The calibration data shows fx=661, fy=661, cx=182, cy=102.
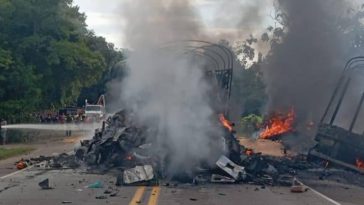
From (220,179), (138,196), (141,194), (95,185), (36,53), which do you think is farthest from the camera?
(36,53)

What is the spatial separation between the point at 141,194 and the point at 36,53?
23707mm

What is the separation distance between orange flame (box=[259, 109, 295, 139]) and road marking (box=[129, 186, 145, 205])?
18096 mm

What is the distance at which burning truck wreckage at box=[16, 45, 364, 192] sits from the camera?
17375 mm

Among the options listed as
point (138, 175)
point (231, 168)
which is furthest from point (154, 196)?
point (231, 168)

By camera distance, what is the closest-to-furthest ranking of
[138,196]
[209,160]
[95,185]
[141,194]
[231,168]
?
[138,196] < [141,194] < [95,185] < [231,168] < [209,160]

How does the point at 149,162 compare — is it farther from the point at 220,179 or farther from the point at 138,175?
the point at 220,179

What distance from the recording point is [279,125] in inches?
1323

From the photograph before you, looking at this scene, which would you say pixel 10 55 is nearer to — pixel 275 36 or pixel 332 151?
pixel 275 36

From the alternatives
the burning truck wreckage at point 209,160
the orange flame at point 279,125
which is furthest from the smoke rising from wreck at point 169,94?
the orange flame at point 279,125

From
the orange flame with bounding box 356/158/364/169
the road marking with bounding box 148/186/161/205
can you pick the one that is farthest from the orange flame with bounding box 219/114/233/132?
the road marking with bounding box 148/186/161/205

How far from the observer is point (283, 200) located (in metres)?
13.8

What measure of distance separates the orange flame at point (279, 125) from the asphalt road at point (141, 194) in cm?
1653

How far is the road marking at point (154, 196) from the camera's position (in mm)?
12877

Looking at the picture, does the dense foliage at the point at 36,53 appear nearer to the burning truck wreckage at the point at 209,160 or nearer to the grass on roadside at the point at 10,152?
the grass on roadside at the point at 10,152
